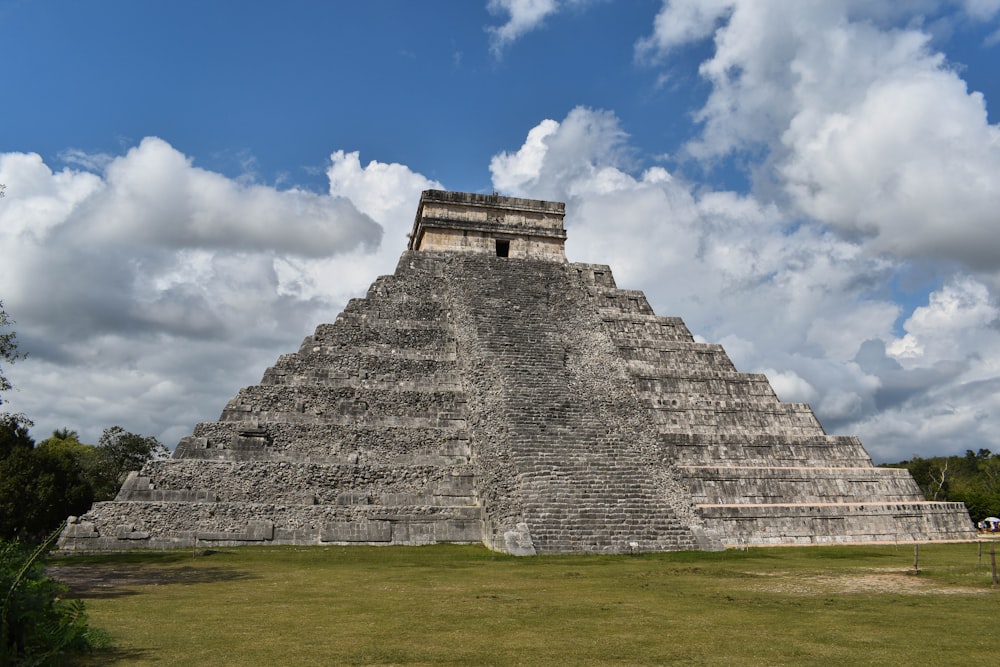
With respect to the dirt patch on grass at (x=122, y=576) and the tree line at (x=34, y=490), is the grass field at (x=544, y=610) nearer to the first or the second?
the dirt patch on grass at (x=122, y=576)

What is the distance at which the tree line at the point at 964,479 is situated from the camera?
28.4 meters

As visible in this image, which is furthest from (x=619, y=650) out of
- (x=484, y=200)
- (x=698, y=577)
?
(x=484, y=200)

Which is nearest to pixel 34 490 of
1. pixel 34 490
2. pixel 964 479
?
pixel 34 490

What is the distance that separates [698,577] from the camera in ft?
33.0

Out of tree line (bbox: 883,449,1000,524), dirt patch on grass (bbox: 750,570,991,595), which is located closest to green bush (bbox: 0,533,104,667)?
dirt patch on grass (bbox: 750,570,991,595)

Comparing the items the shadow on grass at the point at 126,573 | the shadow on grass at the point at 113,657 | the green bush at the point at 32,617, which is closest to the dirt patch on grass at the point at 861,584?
the shadow on grass at the point at 113,657

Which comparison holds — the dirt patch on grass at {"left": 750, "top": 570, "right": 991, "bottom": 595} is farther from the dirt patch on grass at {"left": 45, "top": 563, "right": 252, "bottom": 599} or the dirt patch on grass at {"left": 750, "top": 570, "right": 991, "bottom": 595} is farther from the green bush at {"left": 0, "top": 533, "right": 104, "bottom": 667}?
the green bush at {"left": 0, "top": 533, "right": 104, "bottom": 667}

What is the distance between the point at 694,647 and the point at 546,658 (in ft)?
3.83

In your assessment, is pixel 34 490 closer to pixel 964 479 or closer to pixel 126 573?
pixel 126 573

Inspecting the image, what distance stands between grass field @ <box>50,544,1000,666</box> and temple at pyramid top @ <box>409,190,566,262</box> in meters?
13.7

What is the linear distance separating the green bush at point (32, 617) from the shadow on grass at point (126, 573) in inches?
148

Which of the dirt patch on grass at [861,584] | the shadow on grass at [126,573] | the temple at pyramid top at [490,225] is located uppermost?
the temple at pyramid top at [490,225]

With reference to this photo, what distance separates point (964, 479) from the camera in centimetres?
4828

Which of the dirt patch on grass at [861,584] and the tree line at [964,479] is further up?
the tree line at [964,479]
